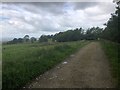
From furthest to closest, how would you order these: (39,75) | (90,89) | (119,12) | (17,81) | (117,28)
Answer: (117,28) < (119,12) < (39,75) < (17,81) < (90,89)

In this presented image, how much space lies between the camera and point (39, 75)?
12266mm

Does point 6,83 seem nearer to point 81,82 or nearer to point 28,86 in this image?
point 28,86

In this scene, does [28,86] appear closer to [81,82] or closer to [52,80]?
[52,80]

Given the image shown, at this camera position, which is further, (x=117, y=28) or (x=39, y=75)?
(x=117, y=28)

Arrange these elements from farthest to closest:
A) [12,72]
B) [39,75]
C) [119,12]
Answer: [119,12] → [39,75] → [12,72]

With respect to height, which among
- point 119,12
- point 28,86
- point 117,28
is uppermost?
point 119,12

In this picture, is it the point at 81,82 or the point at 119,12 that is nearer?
the point at 81,82

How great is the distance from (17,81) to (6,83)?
568 millimetres

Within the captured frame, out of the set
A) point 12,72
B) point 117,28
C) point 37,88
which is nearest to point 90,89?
point 37,88

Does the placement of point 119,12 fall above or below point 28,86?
above

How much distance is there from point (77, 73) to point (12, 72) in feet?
12.7

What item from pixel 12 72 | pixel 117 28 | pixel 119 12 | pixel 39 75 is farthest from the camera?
pixel 117 28

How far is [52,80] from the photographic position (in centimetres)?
1092

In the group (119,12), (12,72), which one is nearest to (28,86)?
(12,72)
